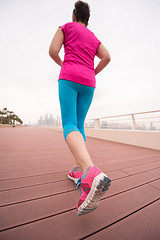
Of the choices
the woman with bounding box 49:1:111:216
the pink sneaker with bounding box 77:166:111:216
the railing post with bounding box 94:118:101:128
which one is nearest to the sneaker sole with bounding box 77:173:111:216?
the pink sneaker with bounding box 77:166:111:216

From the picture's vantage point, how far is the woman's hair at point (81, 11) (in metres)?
0.79

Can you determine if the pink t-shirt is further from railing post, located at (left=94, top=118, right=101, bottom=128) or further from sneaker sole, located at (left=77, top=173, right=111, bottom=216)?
railing post, located at (left=94, top=118, right=101, bottom=128)

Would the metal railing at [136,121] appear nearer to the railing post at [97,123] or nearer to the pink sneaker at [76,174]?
the railing post at [97,123]

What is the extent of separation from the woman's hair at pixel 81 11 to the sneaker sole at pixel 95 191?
1.08 m

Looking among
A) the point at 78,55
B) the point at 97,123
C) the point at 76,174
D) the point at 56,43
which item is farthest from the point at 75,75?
the point at 97,123

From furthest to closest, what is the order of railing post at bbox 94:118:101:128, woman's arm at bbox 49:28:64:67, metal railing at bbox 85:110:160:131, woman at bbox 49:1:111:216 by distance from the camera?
railing post at bbox 94:118:101:128
metal railing at bbox 85:110:160:131
woman's arm at bbox 49:28:64:67
woman at bbox 49:1:111:216

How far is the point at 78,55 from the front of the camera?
0.69 metres

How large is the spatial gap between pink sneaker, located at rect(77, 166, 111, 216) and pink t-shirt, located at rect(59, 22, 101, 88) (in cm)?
51

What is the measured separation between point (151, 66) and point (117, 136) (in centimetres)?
1490

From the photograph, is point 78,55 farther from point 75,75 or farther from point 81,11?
point 81,11

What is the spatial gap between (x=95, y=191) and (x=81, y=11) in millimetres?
1168

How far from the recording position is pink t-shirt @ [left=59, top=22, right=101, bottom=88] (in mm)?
649

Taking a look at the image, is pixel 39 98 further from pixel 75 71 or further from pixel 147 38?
pixel 75 71

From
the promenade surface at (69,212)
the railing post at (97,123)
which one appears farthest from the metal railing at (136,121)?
the promenade surface at (69,212)
